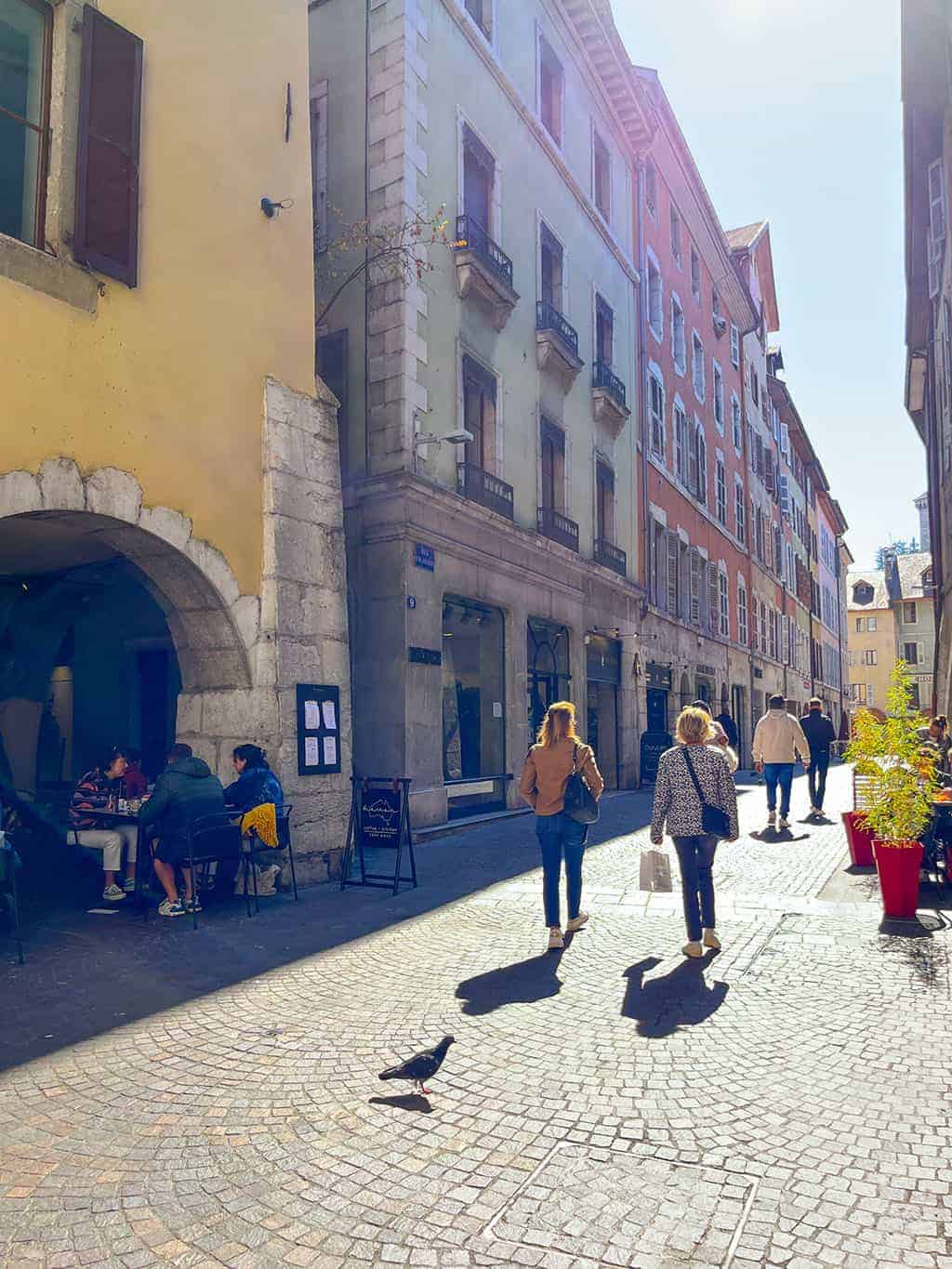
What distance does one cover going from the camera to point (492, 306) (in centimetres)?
1540

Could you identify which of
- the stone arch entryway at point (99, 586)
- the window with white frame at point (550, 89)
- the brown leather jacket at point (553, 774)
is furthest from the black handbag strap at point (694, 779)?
the window with white frame at point (550, 89)

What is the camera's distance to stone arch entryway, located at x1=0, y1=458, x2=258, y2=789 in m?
7.79

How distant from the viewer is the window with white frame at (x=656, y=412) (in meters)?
24.0

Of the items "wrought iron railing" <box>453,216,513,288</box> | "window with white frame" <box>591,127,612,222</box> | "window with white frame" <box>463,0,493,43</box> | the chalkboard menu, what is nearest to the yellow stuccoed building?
"wrought iron railing" <box>453,216,513,288</box>

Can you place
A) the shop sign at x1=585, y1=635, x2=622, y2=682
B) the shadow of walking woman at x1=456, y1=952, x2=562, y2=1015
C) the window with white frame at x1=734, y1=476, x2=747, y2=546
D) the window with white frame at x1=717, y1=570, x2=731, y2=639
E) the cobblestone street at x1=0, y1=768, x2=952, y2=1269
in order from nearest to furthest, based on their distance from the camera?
the cobblestone street at x1=0, y1=768, x2=952, y2=1269
the shadow of walking woman at x1=456, y1=952, x2=562, y2=1015
the shop sign at x1=585, y1=635, x2=622, y2=682
the window with white frame at x1=717, y1=570, x2=731, y2=639
the window with white frame at x1=734, y1=476, x2=747, y2=546

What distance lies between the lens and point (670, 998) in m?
5.52

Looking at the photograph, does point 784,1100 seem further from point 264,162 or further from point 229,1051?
point 264,162

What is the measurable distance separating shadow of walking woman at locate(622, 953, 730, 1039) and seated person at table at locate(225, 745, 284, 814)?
3762 millimetres

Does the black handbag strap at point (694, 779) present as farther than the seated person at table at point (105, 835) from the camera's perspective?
No

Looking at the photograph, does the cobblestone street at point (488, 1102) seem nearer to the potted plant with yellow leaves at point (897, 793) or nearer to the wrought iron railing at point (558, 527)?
the potted plant with yellow leaves at point (897, 793)

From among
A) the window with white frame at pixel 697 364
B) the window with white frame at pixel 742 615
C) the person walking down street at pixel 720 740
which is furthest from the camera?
the window with white frame at pixel 742 615

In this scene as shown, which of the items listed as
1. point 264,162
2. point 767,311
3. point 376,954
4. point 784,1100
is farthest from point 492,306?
point 767,311

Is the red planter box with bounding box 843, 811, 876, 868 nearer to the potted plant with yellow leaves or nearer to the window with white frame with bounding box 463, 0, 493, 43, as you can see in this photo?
the potted plant with yellow leaves

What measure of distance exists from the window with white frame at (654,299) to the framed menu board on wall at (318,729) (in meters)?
17.8
